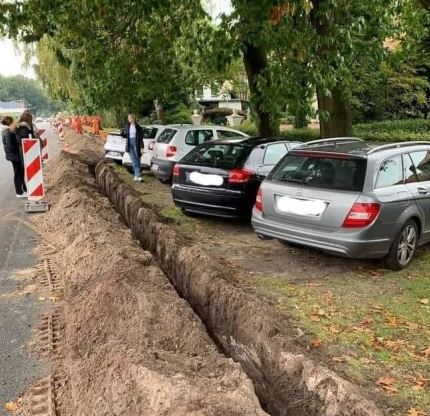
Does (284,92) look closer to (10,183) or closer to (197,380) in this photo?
(197,380)

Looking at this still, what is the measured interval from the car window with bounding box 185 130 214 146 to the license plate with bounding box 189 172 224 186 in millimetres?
4758

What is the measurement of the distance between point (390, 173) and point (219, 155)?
3.32 metres

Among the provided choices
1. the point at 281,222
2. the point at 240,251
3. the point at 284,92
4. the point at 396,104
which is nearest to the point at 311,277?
the point at 281,222

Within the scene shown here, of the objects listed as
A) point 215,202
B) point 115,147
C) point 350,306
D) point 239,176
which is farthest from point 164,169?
point 350,306

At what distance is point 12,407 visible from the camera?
3309 mm

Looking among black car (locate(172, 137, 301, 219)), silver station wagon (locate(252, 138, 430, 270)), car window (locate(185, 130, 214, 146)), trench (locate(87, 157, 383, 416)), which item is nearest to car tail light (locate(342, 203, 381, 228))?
silver station wagon (locate(252, 138, 430, 270))

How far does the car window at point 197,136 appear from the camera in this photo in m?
13.0

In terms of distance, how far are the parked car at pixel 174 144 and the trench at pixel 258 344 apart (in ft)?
19.7

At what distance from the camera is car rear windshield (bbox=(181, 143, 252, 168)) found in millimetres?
8070

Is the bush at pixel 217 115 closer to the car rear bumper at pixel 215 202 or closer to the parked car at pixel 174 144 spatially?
the parked car at pixel 174 144

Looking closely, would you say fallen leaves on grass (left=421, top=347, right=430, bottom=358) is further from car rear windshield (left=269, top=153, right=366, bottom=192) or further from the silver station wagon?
car rear windshield (left=269, top=153, right=366, bottom=192)

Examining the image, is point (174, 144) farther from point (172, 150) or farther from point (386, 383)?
point (386, 383)

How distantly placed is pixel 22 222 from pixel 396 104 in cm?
2231

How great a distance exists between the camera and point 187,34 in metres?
13.7
